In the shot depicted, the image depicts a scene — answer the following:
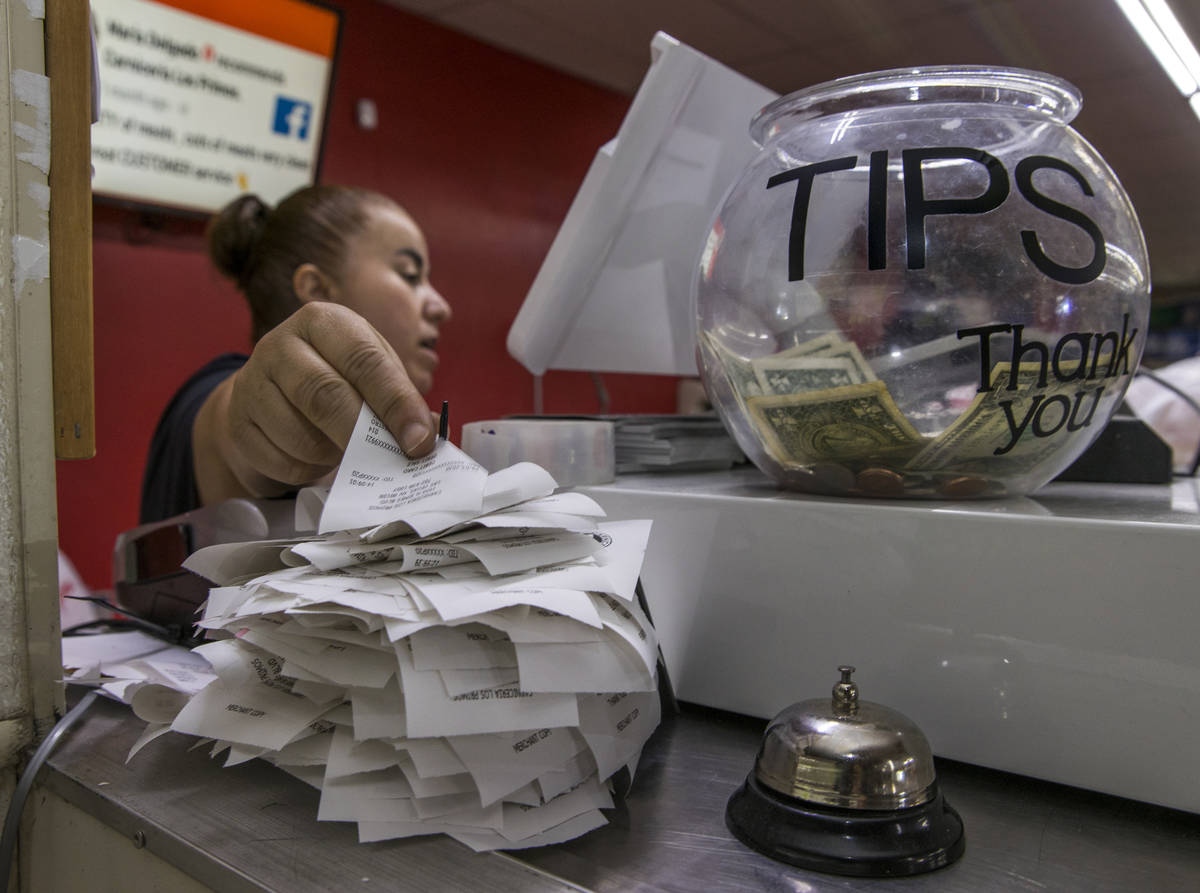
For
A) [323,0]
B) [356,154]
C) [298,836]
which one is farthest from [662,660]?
[356,154]

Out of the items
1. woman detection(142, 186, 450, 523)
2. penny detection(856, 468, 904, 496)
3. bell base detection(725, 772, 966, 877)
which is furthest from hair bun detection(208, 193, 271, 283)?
bell base detection(725, 772, 966, 877)

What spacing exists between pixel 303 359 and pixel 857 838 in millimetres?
412

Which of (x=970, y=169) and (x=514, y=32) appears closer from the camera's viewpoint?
(x=970, y=169)

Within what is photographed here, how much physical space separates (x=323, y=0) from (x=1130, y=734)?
9.34 feet

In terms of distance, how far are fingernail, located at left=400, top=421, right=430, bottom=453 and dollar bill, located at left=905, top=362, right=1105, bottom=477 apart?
0.29 meters

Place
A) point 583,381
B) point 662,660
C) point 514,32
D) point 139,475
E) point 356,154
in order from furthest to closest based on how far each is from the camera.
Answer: point 583,381, point 514,32, point 356,154, point 139,475, point 662,660

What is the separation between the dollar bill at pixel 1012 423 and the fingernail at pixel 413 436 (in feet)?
0.94

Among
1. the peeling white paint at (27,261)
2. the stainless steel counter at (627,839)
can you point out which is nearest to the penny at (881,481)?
the stainless steel counter at (627,839)

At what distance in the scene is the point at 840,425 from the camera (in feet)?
1.69

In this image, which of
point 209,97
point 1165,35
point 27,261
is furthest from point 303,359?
point 209,97

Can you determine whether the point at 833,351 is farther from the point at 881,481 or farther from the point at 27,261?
the point at 27,261

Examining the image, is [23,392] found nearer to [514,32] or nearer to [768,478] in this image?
[768,478]

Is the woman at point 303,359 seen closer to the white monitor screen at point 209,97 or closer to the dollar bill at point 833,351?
the dollar bill at point 833,351

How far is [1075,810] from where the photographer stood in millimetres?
428
